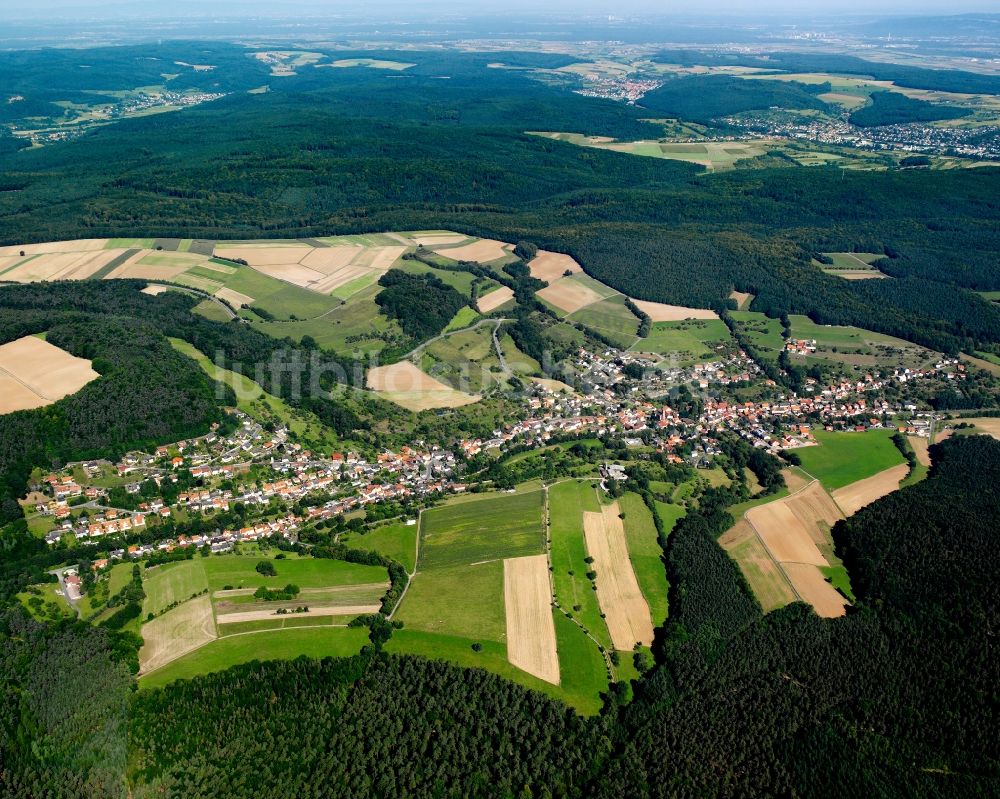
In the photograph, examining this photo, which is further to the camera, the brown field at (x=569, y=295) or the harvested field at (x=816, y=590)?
the brown field at (x=569, y=295)

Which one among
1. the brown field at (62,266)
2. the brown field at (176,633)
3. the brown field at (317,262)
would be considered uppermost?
the brown field at (176,633)

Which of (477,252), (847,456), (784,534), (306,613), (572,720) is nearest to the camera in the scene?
(572,720)

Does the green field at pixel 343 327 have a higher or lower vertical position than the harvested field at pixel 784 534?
lower

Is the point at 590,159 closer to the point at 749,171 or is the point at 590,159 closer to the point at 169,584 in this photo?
the point at 749,171

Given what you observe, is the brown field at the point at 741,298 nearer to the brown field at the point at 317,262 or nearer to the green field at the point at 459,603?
the brown field at the point at 317,262

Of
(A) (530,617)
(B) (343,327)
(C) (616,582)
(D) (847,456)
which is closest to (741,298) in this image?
(D) (847,456)

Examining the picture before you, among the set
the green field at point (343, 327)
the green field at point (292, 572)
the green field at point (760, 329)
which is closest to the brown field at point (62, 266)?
the green field at point (343, 327)

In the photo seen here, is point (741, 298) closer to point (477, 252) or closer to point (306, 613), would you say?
point (477, 252)
